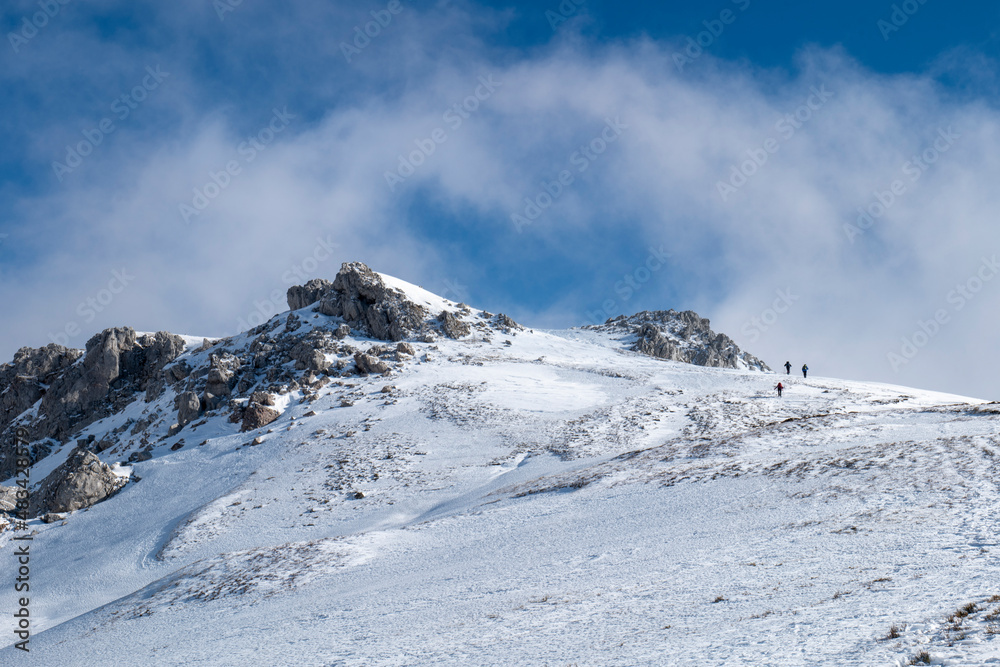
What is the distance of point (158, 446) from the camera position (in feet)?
145

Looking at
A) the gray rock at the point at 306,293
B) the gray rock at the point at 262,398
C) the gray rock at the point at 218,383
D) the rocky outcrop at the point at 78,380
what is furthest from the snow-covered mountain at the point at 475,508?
the gray rock at the point at 306,293

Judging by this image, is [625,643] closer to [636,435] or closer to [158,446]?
[636,435]

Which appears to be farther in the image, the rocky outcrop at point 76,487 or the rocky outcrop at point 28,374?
the rocky outcrop at point 28,374

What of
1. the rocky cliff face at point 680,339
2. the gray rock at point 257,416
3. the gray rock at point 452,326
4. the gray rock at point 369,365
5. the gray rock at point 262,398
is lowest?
the gray rock at point 257,416

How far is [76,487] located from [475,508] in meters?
25.7

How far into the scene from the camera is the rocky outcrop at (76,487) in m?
36.9

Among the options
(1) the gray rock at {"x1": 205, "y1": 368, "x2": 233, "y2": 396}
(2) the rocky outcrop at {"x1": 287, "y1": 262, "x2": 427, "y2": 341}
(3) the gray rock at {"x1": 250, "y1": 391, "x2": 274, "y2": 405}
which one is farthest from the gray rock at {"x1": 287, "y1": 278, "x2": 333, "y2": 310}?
(3) the gray rock at {"x1": 250, "y1": 391, "x2": 274, "y2": 405}

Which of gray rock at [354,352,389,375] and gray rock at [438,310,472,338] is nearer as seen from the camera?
gray rock at [354,352,389,375]

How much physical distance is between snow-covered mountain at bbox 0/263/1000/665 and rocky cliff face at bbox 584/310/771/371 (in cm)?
2218

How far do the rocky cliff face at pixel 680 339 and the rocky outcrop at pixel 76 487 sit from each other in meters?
59.2

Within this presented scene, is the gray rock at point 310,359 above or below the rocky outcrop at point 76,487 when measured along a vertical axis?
above

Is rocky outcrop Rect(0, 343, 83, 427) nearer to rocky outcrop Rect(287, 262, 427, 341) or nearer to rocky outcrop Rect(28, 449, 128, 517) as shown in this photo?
rocky outcrop Rect(287, 262, 427, 341)

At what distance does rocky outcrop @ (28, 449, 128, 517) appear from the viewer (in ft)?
121

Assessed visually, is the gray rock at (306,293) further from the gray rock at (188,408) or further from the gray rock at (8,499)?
the gray rock at (8,499)
